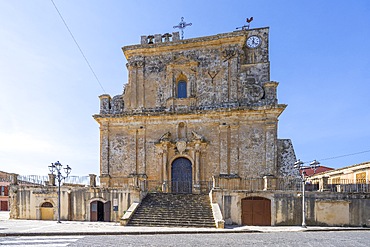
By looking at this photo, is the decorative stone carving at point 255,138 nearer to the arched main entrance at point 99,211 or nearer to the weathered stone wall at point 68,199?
the weathered stone wall at point 68,199

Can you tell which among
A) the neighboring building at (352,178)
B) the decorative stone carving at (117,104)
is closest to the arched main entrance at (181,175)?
the decorative stone carving at (117,104)

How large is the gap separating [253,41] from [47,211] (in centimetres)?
2075

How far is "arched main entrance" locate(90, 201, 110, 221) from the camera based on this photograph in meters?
17.3

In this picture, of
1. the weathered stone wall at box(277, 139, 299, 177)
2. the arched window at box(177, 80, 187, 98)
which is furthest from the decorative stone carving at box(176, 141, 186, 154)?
the weathered stone wall at box(277, 139, 299, 177)

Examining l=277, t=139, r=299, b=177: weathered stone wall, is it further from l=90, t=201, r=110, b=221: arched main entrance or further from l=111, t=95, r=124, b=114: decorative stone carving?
l=111, t=95, r=124, b=114: decorative stone carving

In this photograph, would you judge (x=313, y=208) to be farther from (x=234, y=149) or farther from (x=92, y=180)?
(x=92, y=180)

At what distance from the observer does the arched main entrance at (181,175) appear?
2075 cm

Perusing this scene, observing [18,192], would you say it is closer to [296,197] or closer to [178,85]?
[178,85]

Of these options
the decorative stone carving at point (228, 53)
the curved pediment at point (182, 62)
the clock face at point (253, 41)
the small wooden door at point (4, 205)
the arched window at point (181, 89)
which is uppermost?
the clock face at point (253, 41)

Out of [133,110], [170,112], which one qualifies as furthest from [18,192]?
[170,112]

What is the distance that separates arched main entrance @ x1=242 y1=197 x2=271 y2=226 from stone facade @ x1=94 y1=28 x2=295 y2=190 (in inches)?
150

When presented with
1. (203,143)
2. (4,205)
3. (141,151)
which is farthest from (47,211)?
(4,205)

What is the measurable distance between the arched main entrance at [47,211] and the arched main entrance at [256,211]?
1280 centimetres

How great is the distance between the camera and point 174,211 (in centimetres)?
1605
